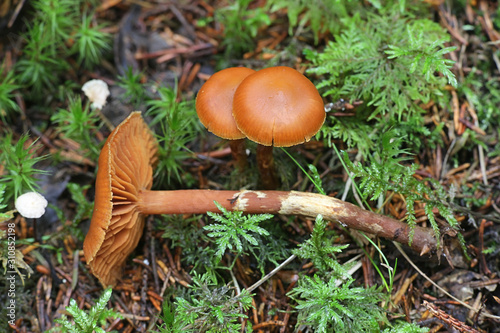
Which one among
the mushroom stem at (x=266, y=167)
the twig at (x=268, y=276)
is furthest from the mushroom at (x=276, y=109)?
the twig at (x=268, y=276)

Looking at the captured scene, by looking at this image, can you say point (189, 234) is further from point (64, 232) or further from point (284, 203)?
point (64, 232)

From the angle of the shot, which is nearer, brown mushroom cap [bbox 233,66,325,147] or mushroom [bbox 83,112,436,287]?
brown mushroom cap [bbox 233,66,325,147]

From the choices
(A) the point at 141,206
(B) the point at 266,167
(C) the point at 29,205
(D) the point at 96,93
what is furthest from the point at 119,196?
(D) the point at 96,93

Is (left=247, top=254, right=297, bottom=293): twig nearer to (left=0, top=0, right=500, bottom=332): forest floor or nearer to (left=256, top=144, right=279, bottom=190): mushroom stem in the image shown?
(left=0, top=0, right=500, bottom=332): forest floor

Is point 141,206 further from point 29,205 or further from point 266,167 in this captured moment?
point 266,167

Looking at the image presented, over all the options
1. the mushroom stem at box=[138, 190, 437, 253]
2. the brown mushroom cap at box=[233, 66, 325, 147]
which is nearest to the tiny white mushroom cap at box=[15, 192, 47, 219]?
the mushroom stem at box=[138, 190, 437, 253]

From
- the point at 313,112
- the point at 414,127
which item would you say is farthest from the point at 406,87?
the point at 313,112

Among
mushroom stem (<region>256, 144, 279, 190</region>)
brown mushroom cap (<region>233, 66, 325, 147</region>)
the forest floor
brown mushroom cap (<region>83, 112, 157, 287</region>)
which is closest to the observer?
brown mushroom cap (<region>233, 66, 325, 147</region>)
